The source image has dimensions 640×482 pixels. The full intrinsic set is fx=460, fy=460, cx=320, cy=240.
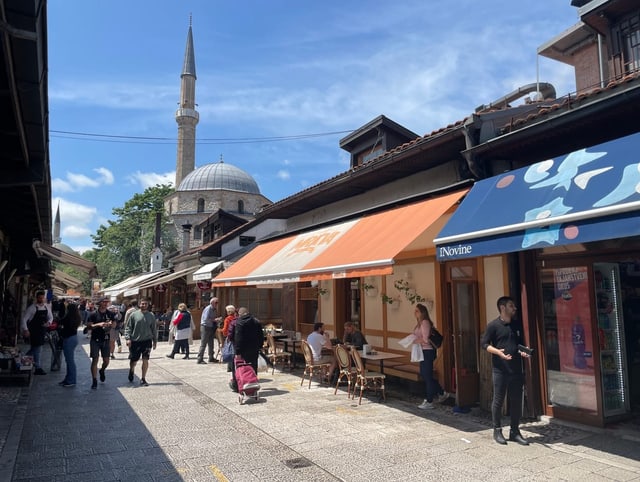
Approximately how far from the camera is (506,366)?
17.4 ft

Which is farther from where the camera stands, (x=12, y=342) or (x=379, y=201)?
(x=12, y=342)

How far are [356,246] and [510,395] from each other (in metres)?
3.18

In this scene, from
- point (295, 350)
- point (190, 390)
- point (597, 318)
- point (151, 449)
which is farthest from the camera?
point (295, 350)

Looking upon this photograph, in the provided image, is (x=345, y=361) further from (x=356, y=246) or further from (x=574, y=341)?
(x=574, y=341)

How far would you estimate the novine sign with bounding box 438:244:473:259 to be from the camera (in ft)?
18.5

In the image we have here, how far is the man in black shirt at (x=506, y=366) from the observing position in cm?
523

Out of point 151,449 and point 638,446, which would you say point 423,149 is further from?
point 151,449

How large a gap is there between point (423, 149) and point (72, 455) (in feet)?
21.0

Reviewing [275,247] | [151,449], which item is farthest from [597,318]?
[275,247]

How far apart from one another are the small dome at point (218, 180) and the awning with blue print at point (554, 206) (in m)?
46.5

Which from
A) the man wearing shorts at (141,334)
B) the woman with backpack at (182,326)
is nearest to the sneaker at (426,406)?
the man wearing shorts at (141,334)

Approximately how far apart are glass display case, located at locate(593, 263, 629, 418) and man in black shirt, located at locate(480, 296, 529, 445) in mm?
1374

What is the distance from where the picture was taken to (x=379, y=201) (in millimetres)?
9859

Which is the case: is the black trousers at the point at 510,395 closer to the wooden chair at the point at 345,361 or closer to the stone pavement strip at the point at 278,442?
the stone pavement strip at the point at 278,442
